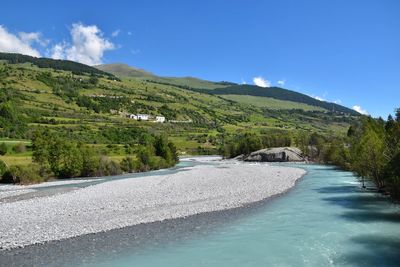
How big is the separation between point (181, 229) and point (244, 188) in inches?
1066

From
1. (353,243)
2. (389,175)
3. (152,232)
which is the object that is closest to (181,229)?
(152,232)

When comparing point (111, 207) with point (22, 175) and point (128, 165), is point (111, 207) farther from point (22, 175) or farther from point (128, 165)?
point (128, 165)

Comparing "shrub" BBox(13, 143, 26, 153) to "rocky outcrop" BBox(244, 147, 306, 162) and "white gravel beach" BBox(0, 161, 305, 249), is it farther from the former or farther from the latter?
"rocky outcrop" BBox(244, 147, 306, 162)

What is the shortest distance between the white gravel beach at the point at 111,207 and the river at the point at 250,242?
8.07 feet

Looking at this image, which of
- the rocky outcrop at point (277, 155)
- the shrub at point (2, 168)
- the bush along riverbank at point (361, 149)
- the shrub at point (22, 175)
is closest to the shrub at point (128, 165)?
the shrub at point (22, 175)

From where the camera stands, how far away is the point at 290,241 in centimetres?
2833

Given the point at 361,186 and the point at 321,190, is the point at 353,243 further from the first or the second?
the point at 361,186

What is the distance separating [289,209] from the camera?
41.2m

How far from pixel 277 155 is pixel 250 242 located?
133519 millimetres

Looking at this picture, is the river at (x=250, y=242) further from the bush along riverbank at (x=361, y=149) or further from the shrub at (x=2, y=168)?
the shrub at (x=2, y=168)

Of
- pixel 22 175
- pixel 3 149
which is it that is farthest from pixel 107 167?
pixel 3 149

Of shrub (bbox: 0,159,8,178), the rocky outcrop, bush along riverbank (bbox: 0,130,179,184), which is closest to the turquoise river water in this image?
bush along riverbank (bbox: 0,130,179,184)

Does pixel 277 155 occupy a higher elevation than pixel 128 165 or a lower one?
higher

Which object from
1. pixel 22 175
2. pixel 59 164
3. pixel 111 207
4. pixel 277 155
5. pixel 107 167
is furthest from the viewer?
pixel 277 155
